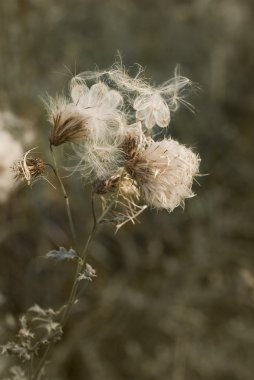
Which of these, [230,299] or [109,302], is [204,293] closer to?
[230,299]

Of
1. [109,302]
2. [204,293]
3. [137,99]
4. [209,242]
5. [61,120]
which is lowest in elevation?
[61,120]

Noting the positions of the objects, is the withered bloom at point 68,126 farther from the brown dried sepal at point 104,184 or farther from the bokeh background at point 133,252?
the bokeh background at point 133,252

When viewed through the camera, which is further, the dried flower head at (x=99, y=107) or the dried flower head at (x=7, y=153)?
the dried flower head at (x=7, y=153)

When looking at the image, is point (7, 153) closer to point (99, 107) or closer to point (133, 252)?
point (99, 107)

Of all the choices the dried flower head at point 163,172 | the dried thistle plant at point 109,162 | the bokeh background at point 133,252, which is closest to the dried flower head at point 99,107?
the dried thistle plant at point 109,162

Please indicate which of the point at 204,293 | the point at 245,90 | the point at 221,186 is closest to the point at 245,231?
the point at 221,186
